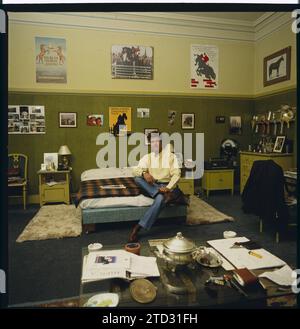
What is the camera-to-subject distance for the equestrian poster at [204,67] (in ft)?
13.8

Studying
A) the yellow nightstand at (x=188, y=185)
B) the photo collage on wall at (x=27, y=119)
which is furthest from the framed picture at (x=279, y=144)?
the photo collage on wall at (x=27, y=119)

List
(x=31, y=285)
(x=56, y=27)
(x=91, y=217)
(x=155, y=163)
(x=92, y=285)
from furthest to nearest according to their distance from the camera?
(x=56, y=27), (x=155, y=163), (x=91, y=217), (x=31, y=285), (x=92, y=285)

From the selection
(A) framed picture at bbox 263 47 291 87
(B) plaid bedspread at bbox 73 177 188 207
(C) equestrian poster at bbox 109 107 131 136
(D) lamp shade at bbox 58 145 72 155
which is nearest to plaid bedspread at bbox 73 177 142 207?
(B) plaid bedspread at bbox 73 177 188 207

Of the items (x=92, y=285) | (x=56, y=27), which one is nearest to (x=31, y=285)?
(x=92, y=285)

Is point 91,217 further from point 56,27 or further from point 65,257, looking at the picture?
point 56,27

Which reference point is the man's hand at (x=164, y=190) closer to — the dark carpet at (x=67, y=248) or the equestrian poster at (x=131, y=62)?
the dark carpet at (x=67, y=248)

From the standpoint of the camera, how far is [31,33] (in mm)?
3666

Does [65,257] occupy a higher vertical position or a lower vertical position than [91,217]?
lower

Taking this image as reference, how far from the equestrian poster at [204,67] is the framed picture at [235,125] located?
62 cm

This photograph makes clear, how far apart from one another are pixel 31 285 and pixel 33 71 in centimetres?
308

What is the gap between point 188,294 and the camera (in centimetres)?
101

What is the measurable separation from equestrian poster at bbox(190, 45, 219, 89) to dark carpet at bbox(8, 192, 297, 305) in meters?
2.09

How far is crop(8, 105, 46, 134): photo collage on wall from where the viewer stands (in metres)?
3.77

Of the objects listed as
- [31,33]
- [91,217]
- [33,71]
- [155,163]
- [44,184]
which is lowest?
[91,217]
